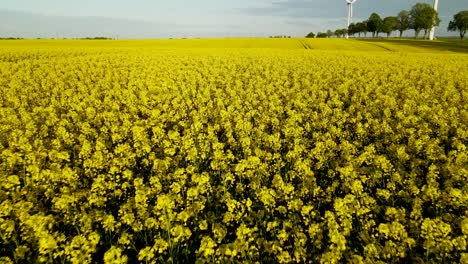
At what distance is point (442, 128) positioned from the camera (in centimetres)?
981

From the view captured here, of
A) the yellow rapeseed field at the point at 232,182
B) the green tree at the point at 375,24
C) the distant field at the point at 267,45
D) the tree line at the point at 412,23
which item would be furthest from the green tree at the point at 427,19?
the yellow rapeseed field at the point at 232,182

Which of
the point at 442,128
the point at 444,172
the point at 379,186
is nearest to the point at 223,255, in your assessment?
the point at 379,186

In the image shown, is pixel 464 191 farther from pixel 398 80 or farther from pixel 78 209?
pixel 398 80

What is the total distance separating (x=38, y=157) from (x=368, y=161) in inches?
381

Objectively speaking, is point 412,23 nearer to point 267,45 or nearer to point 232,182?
point 267,45

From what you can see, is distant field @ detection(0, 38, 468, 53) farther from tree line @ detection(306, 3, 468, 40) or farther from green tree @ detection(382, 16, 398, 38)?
green tree @ detection(382, 16, 398, 38)

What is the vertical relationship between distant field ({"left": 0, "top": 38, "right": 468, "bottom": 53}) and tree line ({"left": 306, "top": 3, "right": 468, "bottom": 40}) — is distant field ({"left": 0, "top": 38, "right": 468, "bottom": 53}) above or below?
below

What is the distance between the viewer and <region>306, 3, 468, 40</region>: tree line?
295 ft

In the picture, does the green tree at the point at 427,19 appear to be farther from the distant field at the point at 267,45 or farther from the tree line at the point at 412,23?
the distant field at the point at 267,45

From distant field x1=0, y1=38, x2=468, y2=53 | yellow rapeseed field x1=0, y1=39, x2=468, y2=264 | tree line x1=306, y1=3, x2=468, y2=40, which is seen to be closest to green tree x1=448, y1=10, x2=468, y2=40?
tree line x1=306, y1=3, x2=468, y2=40

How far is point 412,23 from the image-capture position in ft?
337

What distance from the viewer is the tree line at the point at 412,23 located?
89875mm

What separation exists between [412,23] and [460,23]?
53.7 feet

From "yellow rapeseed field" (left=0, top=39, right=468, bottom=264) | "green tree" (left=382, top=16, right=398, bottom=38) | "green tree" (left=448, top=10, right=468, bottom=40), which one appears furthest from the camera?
"green tree" (left=382, top=16, right=398, bottom=38)
